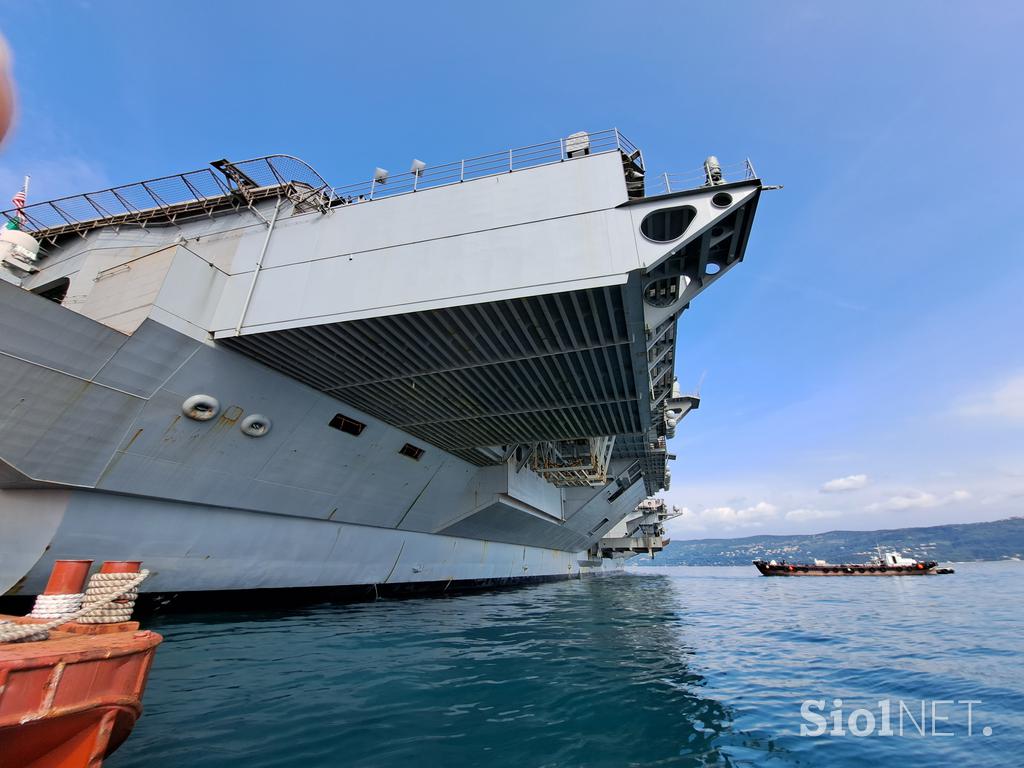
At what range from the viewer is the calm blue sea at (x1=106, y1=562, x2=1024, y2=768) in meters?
4.10

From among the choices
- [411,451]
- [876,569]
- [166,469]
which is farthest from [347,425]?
[876,569]

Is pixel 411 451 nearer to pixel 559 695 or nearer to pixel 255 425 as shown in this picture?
pixel 255 425

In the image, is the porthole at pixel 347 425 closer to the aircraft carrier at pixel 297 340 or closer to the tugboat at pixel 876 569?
the aircraft carrier at pixel 297 340

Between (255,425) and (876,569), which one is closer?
(255,425)

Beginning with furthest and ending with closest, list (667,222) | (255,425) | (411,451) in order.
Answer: (411,451)
(255,425)
(667,222)

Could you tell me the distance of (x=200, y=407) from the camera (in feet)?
32.5

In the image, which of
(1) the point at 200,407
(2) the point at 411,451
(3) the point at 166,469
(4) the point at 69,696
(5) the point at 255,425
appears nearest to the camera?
(4) the point at 69,696

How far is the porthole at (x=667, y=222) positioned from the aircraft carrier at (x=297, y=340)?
0.06 meters

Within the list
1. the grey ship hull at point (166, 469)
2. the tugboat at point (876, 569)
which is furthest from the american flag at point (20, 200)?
the tugboat at point (876, 569)

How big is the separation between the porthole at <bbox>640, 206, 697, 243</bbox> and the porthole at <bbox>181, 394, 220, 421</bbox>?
368 inches

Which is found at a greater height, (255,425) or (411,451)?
(411,451)

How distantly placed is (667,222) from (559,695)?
820 centimetres

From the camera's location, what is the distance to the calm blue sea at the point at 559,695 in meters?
4.10

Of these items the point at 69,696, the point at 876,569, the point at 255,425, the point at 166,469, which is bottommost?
the point at 69,696
